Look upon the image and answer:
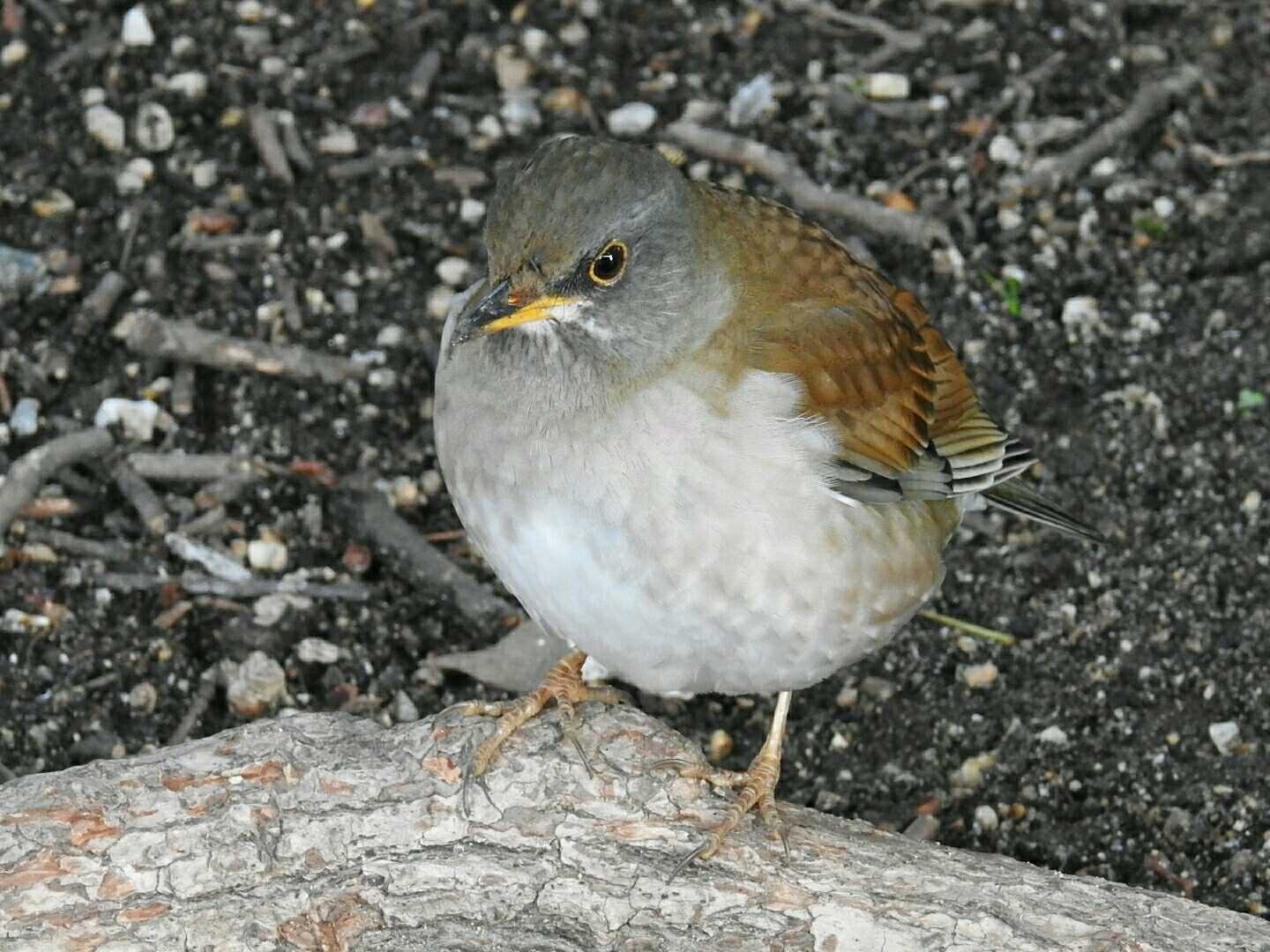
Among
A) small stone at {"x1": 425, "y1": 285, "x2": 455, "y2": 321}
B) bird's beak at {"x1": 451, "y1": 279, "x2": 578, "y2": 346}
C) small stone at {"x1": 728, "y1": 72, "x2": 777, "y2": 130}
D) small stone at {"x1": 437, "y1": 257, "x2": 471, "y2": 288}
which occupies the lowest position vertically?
small stone at {"x1": 425, "y1": 285, "x2": 455, "y2": 321}

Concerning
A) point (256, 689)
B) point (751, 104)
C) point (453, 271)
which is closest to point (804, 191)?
point (751, 104)

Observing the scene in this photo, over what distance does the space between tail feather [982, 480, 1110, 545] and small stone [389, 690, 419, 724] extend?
172cm

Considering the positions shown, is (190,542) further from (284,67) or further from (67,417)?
(284,67)

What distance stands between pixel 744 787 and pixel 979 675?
1.32m

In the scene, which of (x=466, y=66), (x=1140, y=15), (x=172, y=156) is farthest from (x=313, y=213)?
(x=1140, y=15)

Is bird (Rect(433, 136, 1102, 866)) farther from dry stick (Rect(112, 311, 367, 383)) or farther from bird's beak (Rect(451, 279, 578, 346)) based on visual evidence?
dry stick (Rect(112, 311, 367, 383))

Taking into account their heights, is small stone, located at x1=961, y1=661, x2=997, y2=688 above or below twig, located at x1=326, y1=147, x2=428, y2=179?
below

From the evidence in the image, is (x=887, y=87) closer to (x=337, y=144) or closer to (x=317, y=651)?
(x=337, y=144)

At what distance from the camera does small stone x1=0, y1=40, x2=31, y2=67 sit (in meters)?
6.80

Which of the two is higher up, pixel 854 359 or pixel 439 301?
pixel 854 359

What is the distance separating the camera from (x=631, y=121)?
6.94 meters

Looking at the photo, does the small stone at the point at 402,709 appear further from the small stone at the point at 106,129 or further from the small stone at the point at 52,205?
the small stone at the point at 106,129

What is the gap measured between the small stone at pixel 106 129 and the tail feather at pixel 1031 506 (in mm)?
3555

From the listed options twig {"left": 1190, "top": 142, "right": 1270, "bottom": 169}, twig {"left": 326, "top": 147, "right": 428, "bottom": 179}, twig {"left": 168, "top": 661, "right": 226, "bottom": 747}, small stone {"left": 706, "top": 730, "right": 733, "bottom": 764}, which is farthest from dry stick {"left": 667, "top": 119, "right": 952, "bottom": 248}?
twig {"left": 168, "top": 661, "right": 226, "bottom": 747}
